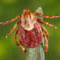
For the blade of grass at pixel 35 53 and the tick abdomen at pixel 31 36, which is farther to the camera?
the tick abdomen at pixel 31 36

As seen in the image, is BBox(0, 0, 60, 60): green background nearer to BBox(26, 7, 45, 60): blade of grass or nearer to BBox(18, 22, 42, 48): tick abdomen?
BBox(18, 22, 42, 48): tick abdomen

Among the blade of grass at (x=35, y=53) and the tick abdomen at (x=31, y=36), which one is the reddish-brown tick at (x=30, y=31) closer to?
the tick abdomen at (x=31, y=36)

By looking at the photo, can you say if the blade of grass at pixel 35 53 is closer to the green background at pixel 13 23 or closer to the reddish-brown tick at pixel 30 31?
the reddish-brown tick at pixel 30 31

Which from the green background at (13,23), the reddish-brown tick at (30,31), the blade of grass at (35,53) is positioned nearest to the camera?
the blade of grass at (35,53)

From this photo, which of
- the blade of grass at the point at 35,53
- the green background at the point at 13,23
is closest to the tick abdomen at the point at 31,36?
the blade of grass at the point at 35,53

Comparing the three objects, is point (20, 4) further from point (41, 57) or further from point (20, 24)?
point (41, 57)

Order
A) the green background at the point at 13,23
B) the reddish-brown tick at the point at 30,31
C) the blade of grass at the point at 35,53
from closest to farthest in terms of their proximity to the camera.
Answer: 1. the blade of grass at the point at 35,53
2. the reddish-brown tick at the point at 30,31
3. the green background at the point at 13,23

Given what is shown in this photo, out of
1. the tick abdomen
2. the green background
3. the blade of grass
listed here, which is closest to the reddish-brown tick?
the tick abdomen

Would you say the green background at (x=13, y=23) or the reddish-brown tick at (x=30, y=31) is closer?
the reddish-brown tick at (x=30, y=31)

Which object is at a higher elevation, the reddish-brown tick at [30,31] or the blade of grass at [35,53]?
the reddish-brown tick at [30,31]
